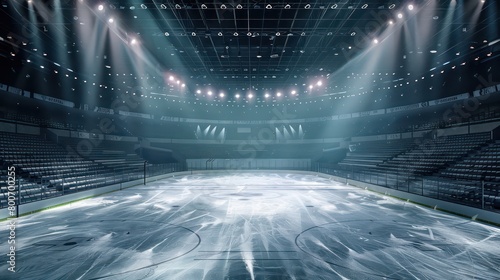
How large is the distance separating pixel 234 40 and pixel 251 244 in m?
12.1

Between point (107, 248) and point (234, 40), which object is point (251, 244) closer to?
point (107, 248)

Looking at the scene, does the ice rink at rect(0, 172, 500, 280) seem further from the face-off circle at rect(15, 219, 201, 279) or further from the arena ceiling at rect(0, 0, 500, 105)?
the arena ceiling at rect(0, 0, 500, 105)

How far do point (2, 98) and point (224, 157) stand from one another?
23.4 meters

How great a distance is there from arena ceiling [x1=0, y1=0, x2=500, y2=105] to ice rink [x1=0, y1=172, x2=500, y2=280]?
858 centimetres

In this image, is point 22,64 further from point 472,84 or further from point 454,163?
point 472,84

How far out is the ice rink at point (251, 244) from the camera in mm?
4672

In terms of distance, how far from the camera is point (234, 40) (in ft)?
48.8

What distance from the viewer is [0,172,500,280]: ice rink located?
4.67 metres

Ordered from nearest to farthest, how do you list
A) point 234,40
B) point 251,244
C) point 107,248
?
1. point 107,248
2. point 251,244
3. point 234,40

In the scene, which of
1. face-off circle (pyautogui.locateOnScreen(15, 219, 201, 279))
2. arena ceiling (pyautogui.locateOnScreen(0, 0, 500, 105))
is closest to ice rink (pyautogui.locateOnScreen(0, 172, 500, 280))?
face-off circle (pyautogui.locateOnScreen(15, 219, 201, 279))

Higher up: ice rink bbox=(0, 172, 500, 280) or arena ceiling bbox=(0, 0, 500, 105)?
arena ceiling bbox=(0, 0, 500, 105)

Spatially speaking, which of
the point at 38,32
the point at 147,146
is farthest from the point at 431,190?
the point at 147,146

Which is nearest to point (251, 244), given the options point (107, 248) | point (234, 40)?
Result: point (107, 248)

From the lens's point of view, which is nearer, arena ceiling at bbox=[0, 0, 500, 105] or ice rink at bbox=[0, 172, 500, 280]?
ice rink at bbox=[0, 172, 500, 280]
